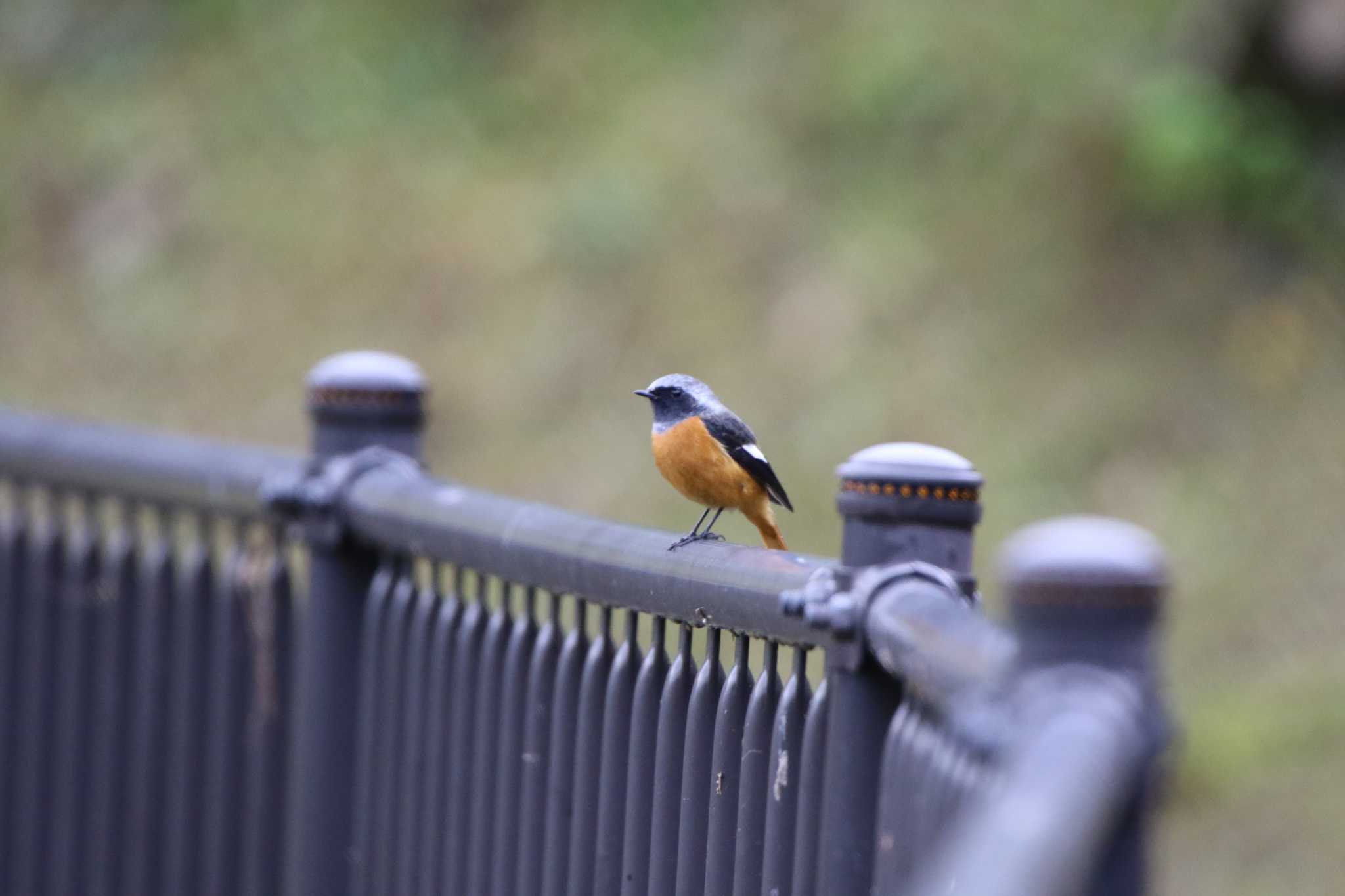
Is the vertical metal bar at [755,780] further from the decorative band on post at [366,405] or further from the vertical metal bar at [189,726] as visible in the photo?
the vertical metal bar at [189,726]

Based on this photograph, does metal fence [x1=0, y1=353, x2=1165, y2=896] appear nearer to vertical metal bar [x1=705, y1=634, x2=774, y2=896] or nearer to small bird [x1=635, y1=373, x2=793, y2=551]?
vertical metal bar [x1=705, y1=634, x2=774, y2=896]

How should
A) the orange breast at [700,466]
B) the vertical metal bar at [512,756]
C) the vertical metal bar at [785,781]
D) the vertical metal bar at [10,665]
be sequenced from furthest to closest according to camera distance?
the vertical metal bar at [10,665] → the orange breast at [700,466] → the vertical metal bar at [512,756] → the vertical metal bar at [785,781]

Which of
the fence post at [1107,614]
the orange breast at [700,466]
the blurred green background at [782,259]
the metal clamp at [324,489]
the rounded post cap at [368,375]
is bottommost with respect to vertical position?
the fence post at [1107,614]

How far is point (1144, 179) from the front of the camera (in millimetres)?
9039

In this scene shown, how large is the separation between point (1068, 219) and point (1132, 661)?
8319 millimetres

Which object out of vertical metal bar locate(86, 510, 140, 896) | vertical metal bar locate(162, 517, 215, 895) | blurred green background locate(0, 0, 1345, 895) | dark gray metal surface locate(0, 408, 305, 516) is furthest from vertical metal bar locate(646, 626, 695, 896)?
blurred green background locate(0, 0, 1345, 895)

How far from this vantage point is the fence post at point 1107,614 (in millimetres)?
1229

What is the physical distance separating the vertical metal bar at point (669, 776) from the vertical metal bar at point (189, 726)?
5.16 feet

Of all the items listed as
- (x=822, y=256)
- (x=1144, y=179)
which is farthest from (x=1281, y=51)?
(x=822, y=256)

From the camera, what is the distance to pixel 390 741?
3121mm

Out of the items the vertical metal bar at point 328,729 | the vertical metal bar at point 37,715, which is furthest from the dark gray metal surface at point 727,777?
the vertical metal bar at point 37,715

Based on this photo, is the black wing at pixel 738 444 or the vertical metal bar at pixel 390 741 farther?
the black wing at pixel 738 444

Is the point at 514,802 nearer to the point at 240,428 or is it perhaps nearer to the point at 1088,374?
the point at 1088,374

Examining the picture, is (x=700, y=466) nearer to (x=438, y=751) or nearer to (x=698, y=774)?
(x=438, y=751)
